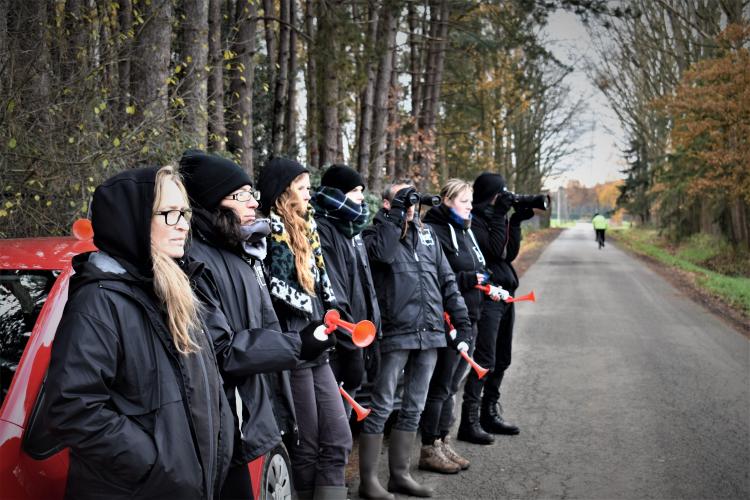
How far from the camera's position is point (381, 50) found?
1509 cm

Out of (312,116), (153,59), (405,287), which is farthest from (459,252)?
(312,116)

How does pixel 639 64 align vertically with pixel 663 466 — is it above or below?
above

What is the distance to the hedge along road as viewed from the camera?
573 centimetres

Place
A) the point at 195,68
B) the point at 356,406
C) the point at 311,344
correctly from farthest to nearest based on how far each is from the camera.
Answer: the point at 195,68, the point at 356,406, the point at 311,344

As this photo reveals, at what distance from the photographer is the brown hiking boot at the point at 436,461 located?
5.98 meters

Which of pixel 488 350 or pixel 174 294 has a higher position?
pixel 174 294

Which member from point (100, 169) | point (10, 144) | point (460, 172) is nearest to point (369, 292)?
point (10, 144)

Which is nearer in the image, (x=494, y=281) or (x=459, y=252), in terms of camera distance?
(x=459, y=252)

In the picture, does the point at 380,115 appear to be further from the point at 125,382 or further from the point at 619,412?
the point at 125,382

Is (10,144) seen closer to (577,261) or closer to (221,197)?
(221,197)

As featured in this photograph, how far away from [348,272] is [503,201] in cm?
239

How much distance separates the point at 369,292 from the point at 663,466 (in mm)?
2671

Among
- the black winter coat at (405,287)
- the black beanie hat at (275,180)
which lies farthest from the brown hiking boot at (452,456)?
the black beanie hat at (275,180)

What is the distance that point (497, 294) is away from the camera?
22.1 ft
